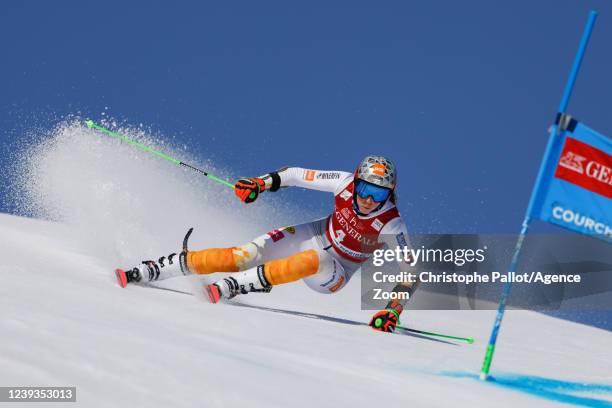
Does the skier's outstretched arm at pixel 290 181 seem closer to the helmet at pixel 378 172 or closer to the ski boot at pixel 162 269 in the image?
the helmet at pixel 378 172

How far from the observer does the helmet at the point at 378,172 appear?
17.4 ft

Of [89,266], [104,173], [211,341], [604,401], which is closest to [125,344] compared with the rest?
[211,341]

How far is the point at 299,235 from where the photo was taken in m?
5.82

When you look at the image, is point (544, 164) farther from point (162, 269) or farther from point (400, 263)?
point (162, 269)

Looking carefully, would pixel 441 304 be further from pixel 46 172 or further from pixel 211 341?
pixel 211 341

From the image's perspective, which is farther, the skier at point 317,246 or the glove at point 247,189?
the glove at point 247,189

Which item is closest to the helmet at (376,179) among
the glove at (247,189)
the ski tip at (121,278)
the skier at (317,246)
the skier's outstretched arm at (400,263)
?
the skier at (317,246)

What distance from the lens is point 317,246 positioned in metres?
5.73

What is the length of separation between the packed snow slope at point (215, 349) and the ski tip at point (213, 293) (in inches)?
4.0

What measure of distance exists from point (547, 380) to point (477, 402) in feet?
4.22

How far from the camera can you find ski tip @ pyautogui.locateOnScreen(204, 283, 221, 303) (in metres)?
4.97

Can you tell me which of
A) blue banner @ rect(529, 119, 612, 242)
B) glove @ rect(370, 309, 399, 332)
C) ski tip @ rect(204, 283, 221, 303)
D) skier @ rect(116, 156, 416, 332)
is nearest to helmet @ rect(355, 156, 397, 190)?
skier @ rect(116, 156, 416, 332)

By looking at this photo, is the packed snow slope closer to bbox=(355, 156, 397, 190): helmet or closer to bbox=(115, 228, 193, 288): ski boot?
bbox=(115, 228, 193, 288): ski boot

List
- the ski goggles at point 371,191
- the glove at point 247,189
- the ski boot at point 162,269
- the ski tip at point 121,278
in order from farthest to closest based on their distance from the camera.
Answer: the glove at point 247,189
the ski goggles at point 371,191
the ski boot at point 162,269
the ski tip at point 121,278
